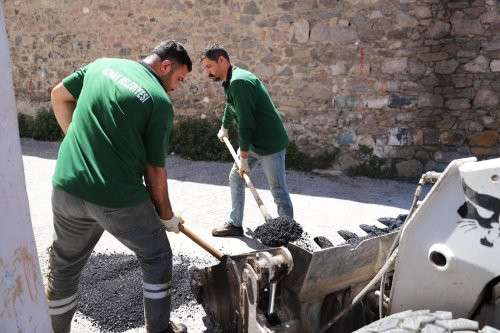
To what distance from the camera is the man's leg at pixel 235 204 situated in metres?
5.15

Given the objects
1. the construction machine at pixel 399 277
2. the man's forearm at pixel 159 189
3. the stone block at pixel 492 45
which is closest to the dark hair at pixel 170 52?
the man's forearm at pixel 159 189

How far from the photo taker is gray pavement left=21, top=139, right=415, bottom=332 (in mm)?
5035

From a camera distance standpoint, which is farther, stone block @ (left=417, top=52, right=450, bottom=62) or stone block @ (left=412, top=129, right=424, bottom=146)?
stone block @ (left=412, top=129, right=424, bottom=146)

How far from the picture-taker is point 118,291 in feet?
12.8

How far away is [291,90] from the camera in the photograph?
768 cm

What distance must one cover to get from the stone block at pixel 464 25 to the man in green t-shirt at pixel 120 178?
5.06m

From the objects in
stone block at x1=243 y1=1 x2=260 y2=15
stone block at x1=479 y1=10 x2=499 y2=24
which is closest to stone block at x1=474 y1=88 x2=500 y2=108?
stone block at x1=479 y1=10 x2=499 y2=24

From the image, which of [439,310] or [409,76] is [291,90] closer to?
[409,76]

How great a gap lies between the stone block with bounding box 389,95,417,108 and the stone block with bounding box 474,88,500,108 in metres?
0.84

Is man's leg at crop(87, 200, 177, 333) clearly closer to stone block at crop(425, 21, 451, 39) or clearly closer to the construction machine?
the construction machine

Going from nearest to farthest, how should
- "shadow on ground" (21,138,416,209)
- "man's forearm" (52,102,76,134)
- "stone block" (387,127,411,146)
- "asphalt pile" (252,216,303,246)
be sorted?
"man's forearm" (52,102,76,134) → "asphalt pile" (252,216,303,246) → "shadow on ground" (21,138,416,209) → "stone block" (387,127,411,146)

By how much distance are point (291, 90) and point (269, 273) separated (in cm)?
552

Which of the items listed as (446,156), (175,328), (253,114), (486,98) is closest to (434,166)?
(446,156)

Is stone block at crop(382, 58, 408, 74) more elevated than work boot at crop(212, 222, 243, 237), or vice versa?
stone block at crop(382, 58, 408, 74)
